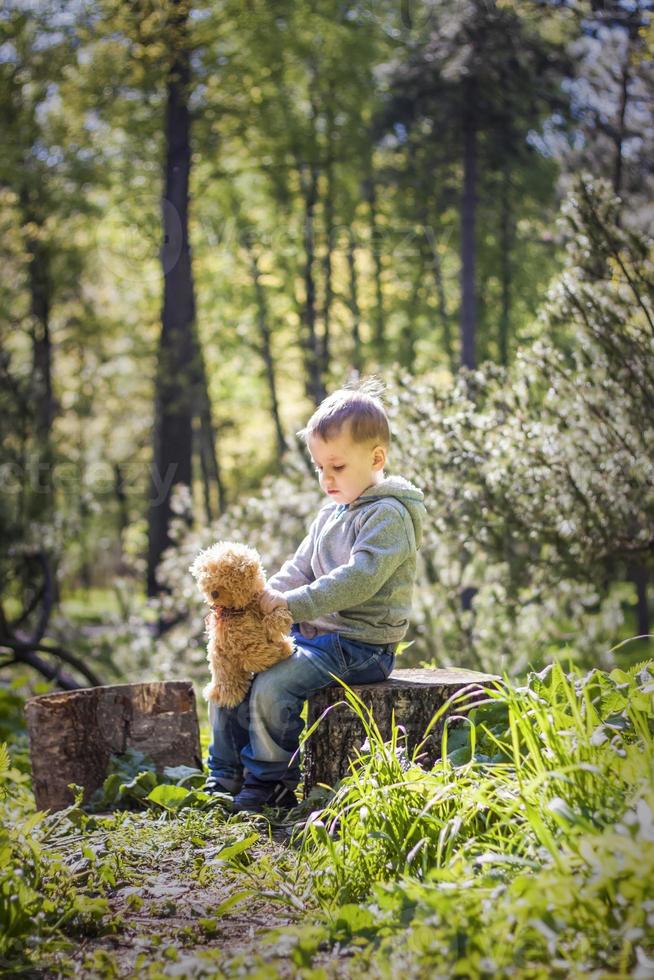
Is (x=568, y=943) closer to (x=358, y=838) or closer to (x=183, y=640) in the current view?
(x=358, y=838)

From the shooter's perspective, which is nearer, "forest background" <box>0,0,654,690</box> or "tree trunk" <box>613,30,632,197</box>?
"forest background" <box>0,0,654,690</box>

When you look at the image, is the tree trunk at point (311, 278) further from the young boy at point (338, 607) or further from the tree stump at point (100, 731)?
the young boy at point (338, 607)

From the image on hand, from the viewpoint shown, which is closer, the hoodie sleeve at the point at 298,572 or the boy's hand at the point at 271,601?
the boy's hand at the point at 271,601

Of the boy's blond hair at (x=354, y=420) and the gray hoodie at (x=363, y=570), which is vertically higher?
the boy's blond hair at (x=354, y=420)

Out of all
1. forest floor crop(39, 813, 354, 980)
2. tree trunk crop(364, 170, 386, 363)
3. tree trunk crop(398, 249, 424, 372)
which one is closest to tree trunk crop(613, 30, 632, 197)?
tree trunk crop(364, 170, 386, 363)

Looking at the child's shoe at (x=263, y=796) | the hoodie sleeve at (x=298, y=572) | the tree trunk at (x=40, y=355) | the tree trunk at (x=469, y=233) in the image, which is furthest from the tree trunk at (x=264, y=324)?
the child's shoe at (x=263, y=796)

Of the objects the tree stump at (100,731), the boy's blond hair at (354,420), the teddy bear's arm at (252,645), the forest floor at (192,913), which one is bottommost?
the forest floor at (192,913)

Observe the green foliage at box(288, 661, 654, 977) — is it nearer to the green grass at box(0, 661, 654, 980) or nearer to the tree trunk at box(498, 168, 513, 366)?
the green grass at box(0, 661, 654, 980)

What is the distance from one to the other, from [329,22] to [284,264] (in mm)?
4780

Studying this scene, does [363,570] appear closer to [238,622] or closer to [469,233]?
[238,622]

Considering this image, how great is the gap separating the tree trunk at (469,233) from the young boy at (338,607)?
932 centimetres

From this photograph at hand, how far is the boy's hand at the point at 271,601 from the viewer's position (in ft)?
13.2

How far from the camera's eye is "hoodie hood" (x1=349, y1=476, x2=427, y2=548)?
13.9 ft

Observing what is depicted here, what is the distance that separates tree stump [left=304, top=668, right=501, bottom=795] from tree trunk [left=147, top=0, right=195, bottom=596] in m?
10.3
